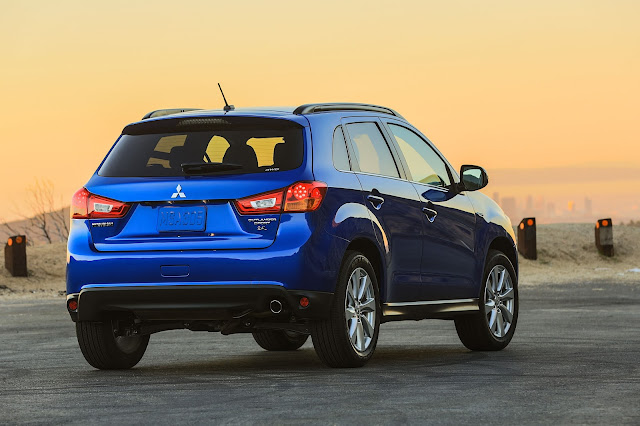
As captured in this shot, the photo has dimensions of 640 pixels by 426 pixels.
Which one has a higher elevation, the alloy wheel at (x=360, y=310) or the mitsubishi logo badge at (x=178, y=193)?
the mitsubishi logo badge at (x=178, y=193)

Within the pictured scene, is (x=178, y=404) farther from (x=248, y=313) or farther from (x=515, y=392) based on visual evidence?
(x=515, y=392)

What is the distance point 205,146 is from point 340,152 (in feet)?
3.40

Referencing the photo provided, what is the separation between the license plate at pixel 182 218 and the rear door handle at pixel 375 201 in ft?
4.64

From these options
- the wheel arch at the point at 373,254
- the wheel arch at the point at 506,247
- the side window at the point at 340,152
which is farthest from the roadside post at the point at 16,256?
the side window at the point at 340,152

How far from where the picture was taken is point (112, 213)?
9.43 metres

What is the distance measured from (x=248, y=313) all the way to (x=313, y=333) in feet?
1.77

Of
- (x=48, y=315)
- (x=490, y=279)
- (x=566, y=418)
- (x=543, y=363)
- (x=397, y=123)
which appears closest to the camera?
(x=566, y=418)

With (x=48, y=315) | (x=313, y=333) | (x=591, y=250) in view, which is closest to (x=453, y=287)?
(x=313, y=333)

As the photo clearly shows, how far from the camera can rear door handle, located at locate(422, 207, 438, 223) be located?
10.8m

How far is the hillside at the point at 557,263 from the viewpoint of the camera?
3023 cm

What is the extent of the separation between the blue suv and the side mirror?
2.87 feet

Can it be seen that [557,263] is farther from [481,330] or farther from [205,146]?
[205,146]

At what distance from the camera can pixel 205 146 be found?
9758mm

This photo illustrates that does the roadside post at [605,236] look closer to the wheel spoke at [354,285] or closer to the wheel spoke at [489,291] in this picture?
the wheel spoke at [489,291]
